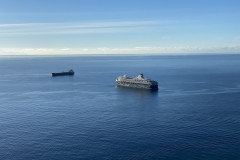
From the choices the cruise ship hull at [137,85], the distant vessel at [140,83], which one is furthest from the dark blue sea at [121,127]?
the distant vessel at [140,83]

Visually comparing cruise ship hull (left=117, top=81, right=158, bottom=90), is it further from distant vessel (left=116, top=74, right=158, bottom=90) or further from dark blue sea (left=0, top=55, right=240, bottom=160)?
dark blue sea (left=0, top=55, right=240, bottom=160)

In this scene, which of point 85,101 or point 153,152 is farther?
point 85,101

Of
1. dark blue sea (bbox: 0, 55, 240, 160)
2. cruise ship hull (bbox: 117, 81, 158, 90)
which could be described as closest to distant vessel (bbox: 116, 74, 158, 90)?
cruise ship hull (bbox: 117, 81, 158, 90)

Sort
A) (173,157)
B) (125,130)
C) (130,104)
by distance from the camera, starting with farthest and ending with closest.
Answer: (130,104) → (125,130) → (173,157)

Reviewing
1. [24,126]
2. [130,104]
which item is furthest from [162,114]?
[24,126]

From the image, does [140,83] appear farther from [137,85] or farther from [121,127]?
[121,127]

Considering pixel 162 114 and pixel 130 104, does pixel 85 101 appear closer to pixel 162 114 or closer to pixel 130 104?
pixel 130 104

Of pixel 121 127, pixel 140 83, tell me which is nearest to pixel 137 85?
pixel 140 83

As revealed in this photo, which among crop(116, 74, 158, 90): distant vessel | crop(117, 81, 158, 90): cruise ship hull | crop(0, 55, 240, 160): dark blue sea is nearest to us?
crop(0, 55, 240, 160): dark blue sea

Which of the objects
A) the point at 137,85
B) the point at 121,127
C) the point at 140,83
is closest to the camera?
the point at 121,127

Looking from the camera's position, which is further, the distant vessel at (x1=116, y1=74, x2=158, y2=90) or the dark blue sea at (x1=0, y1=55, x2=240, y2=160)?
the distant vessel at (x1=116, y1=74, x2=158, y2=90)

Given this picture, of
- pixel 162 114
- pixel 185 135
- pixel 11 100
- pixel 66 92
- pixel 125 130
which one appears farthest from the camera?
pixel 66 92
